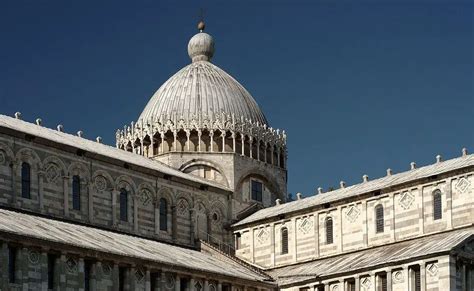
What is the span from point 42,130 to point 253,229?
50.3 ft

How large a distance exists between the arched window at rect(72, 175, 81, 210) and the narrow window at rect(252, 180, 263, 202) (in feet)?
55.5

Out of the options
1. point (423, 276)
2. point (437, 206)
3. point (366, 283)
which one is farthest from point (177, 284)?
point (437, 206)

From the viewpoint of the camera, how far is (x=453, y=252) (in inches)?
2234

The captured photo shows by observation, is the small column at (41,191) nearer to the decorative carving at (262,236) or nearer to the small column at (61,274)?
the small column at (61,274)

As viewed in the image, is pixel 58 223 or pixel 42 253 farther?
pixel 58 223

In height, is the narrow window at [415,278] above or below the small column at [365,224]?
below

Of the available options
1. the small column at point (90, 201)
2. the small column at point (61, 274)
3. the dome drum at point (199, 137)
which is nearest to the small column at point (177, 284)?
the small column at point (90, 201)

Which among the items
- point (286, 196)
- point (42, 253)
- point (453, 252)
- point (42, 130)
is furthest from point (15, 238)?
point (286, 196)

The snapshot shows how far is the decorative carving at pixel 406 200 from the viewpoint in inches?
2511

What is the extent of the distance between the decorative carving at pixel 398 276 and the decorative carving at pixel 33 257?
62.3ft

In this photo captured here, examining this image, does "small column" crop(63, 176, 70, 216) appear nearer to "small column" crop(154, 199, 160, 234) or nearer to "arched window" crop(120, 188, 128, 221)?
"arched window" crop(120, 188, 128, 221)

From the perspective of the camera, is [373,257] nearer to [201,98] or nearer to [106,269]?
[106,269]

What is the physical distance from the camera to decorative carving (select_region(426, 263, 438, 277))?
57344 millimetres

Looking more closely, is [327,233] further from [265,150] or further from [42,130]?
[42,130]
